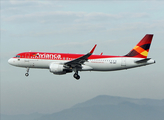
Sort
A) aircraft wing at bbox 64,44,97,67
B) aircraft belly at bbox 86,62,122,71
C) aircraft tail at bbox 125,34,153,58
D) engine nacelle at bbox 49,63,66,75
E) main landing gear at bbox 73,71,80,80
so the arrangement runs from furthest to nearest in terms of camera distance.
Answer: aircraft tail at bbox 125,34,153,58 < main landing gear at bbox 73,71,80,80 < aircraft belly at bbox 86,62,122,71 < engine nacelle at bbox 49,63,66,75 < aircraft wing at bbox 64,44,97,67

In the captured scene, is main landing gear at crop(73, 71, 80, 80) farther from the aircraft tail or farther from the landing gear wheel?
the aircraft tail

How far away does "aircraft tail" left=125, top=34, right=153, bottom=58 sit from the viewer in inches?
2321

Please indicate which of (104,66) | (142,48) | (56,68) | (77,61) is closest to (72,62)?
(77,61)

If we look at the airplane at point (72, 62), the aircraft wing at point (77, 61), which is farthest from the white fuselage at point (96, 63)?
the aircraft wing at point (77, 61)

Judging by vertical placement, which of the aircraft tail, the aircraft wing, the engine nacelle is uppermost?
the aircraft tail

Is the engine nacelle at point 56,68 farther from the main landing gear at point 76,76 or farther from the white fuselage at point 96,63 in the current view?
the main landing gear at point 76,76

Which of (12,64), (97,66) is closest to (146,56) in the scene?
(97,66)

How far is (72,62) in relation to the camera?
53.3 meters

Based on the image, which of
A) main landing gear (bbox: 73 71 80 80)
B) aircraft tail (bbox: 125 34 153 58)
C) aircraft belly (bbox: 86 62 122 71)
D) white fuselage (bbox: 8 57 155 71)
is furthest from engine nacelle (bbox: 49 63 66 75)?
aircraft tail (bbox: 125 34 153 58)

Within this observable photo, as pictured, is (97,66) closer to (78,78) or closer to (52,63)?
(78,78)

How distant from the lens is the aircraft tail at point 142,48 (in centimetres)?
5896

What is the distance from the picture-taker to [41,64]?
5509 cm

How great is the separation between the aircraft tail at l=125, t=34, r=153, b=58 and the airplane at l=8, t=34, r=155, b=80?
1307 millimetres

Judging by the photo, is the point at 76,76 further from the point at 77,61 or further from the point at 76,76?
the point at 77,61
